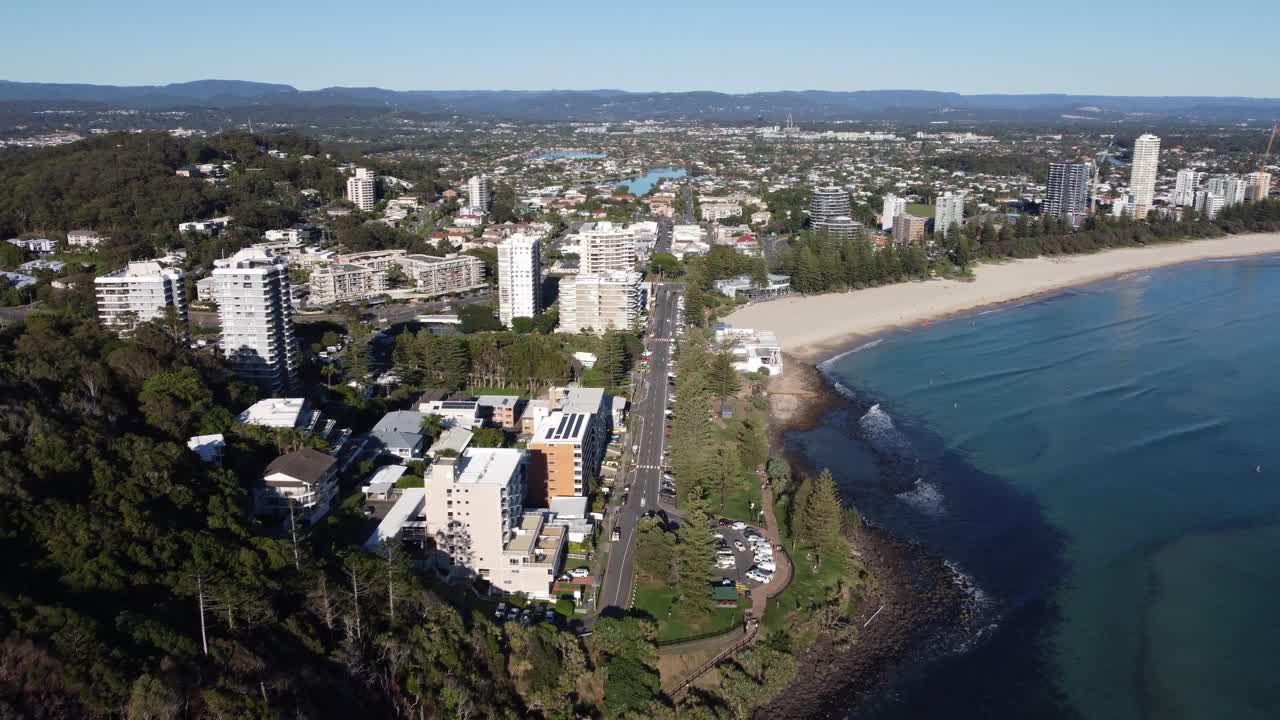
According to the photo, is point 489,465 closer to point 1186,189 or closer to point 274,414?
point 274,414

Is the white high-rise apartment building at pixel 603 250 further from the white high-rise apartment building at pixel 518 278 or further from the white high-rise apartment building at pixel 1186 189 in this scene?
the white high-rise apartment building at pixel 1186 189

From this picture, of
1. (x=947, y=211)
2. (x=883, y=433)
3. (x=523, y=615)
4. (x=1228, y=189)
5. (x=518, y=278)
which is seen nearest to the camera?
(x=523, y=615)

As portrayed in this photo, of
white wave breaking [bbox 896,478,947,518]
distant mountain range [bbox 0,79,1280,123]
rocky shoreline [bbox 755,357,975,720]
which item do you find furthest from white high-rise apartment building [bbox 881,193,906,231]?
distant mountain range [bbox 0,79,1280,123]

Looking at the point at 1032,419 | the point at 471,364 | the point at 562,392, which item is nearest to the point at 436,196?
the point at 471,364

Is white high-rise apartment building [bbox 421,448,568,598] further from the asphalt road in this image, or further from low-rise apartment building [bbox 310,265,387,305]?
low-rise apartment building [bbox 310,265,387,305]

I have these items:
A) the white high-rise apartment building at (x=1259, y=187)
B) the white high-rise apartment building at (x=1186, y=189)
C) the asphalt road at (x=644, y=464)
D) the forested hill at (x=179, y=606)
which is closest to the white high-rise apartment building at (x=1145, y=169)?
the white high-rise apartment building at (x=1186, y=189)

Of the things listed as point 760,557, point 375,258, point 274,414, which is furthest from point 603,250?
point 760,557
